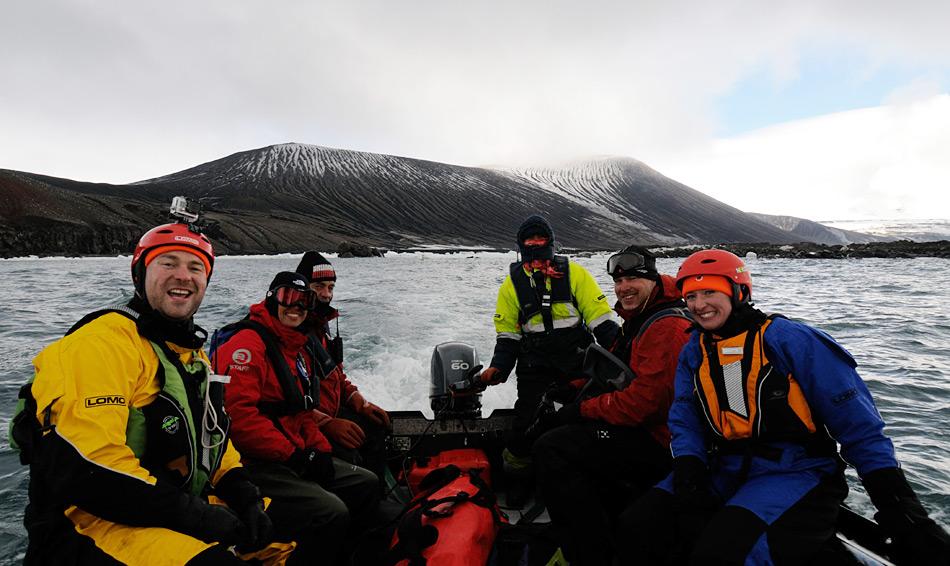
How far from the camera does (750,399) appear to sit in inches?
85.8

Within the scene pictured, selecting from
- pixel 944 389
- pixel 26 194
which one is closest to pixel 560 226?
pixel 26 194

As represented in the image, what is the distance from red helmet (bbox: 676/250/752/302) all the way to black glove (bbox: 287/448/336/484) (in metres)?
2.16

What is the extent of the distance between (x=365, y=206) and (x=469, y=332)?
315 feet

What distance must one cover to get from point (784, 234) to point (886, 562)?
160m

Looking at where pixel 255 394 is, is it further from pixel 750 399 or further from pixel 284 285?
pixel 750 399

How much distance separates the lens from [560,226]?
360ft

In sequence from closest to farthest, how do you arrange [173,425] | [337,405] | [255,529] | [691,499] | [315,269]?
[173,425], [255,529], [691,499], [337,405], [315,269]

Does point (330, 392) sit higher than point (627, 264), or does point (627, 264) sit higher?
point (627, 264)

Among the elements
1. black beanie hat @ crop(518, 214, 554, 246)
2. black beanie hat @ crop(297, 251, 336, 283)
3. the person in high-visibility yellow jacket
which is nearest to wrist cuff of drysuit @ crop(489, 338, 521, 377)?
the person in high-visibility yellow jacket

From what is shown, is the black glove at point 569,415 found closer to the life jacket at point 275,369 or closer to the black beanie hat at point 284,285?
the life jacket at point 275,369

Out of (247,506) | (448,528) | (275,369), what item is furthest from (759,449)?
(275,369)

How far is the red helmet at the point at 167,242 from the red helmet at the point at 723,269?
→ 2120mm

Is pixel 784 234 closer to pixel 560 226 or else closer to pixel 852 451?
pixel 560 226

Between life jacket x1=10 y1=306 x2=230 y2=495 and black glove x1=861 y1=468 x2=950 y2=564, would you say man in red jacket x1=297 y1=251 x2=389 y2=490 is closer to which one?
life jacket x1=10 y1=306 x2=230 y2=495
